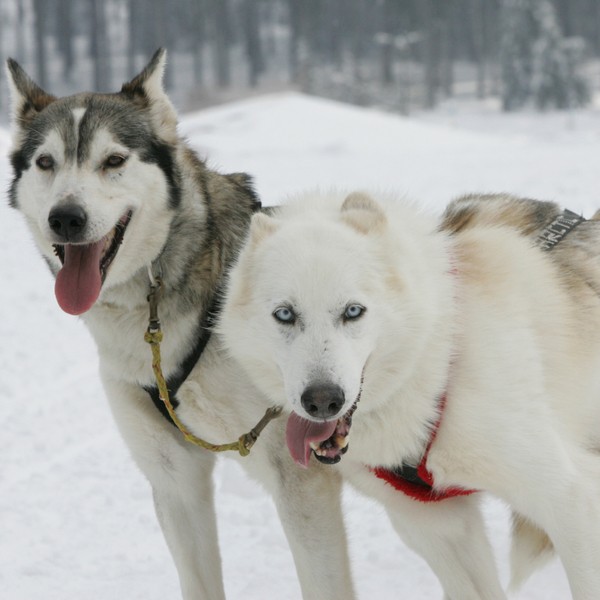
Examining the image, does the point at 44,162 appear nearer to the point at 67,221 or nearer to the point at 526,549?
the point at 67,221

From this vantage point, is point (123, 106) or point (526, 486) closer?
point (526, 486)

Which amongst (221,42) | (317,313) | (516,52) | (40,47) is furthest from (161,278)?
(221,42)

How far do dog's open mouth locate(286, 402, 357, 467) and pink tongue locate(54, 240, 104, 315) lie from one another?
71 centimetres

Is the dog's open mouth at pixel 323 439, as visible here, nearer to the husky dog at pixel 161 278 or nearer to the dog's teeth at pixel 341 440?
the dog's teeth at pixel 341 440

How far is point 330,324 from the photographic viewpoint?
234 centimetres

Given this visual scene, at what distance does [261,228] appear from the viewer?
2.58 m

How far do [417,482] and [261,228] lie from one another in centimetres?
83

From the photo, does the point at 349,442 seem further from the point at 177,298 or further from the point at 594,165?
the point at 594,165

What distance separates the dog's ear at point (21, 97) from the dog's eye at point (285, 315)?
3.83ft

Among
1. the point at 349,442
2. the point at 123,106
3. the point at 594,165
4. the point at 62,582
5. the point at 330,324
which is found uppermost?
the point at 123,106

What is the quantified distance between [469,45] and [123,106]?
146ft

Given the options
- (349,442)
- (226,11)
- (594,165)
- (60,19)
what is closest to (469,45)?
(226,11)

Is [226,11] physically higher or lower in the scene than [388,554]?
lower

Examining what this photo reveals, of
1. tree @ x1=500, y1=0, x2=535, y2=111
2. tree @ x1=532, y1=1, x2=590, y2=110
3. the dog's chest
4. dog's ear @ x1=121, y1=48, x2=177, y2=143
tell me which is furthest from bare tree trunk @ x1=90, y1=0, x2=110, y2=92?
the dog's chest
